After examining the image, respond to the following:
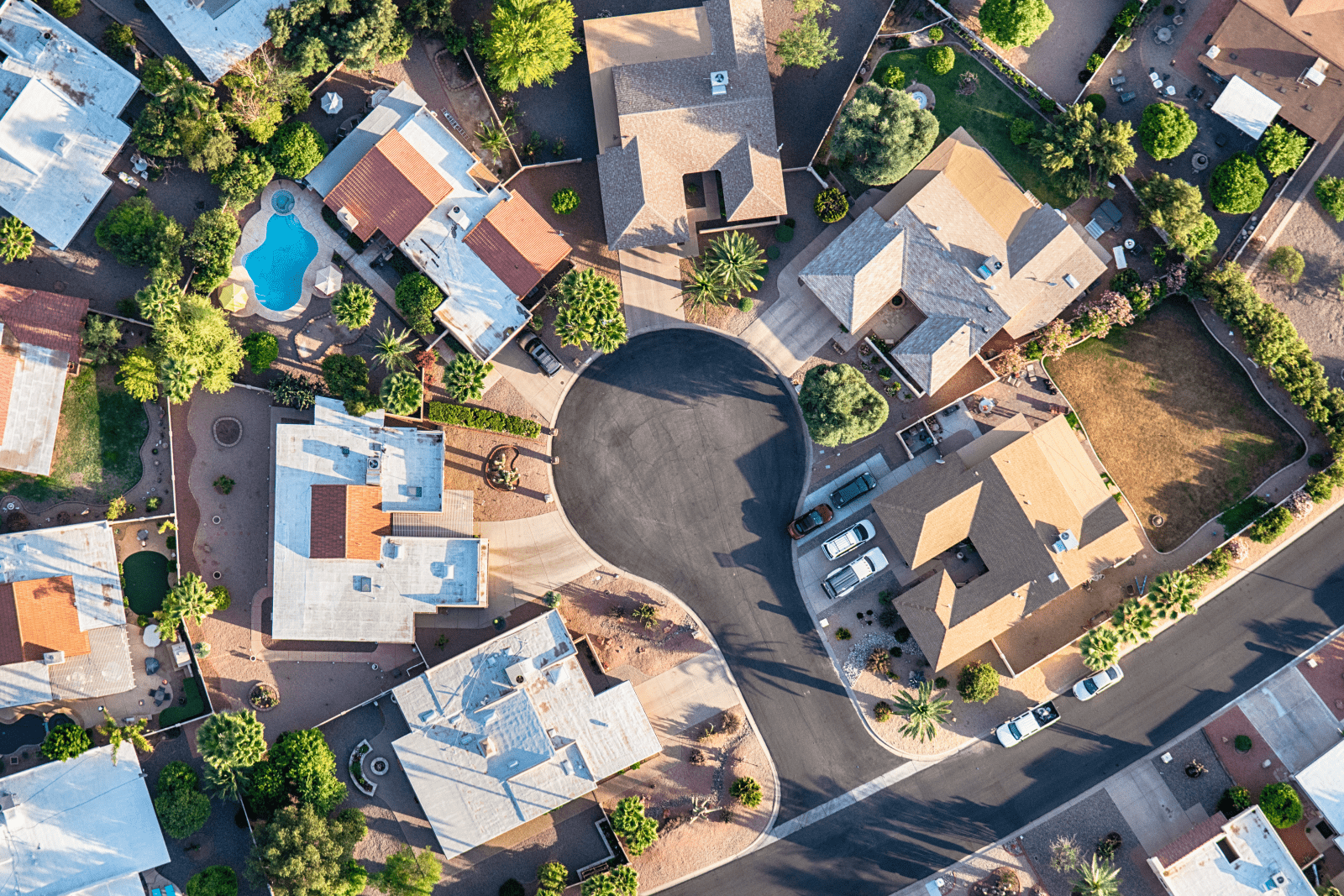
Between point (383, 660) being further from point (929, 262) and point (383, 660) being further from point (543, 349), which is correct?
point (929, 262)

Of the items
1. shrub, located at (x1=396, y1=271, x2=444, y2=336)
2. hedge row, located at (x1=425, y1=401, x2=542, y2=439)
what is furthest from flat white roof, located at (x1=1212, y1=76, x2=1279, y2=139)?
shrub, located at (x1=396, y1=271, x2=444, y2=336)

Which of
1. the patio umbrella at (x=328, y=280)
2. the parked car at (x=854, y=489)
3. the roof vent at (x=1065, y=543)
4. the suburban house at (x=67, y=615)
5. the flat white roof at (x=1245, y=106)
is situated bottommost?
the roof vent at (x=1065, y=543)

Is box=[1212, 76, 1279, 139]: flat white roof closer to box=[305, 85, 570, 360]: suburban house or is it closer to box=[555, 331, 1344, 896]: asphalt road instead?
box=[555, 331, 1344, 896]: asphalt road

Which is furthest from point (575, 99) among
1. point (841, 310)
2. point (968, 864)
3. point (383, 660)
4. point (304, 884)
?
point (968, 864)

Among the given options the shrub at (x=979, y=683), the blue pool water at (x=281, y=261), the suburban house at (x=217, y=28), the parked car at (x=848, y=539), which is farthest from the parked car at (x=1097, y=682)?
the suburban house at (x=217, y=28)

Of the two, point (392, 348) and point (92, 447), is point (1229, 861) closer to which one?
point (392, 348)

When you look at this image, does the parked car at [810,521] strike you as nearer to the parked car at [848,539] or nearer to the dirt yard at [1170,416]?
the parked car at [848,539]

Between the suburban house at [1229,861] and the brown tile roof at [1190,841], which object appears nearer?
the suburban house at [1229,861]

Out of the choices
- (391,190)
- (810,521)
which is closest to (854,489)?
(810,521)
